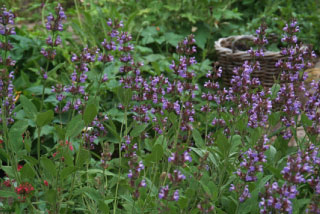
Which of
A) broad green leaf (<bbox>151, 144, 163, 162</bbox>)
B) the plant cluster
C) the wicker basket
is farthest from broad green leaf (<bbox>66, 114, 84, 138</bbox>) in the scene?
the wicker basket

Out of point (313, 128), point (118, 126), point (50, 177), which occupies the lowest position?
point (118, 126)

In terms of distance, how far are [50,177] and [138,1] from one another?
3.63 meters

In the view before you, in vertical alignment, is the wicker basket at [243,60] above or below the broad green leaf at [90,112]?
below

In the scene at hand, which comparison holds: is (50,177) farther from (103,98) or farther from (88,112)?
(103,98)

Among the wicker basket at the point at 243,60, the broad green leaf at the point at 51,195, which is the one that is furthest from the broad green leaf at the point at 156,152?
the wicker basket at the point at 243,60

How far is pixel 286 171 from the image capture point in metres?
1.53

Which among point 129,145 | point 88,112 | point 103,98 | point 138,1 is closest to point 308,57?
point 129,145

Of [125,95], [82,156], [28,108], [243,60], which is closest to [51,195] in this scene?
[82,156]

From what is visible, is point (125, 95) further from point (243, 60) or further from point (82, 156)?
point (243, 60)

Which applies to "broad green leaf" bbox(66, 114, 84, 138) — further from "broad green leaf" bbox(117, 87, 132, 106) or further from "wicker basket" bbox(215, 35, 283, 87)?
"wicker basket" bbox(215, 35, 283, 87)

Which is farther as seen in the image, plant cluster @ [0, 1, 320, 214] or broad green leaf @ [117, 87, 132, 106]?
broad green leaf @ [117, 87, 132, 106]

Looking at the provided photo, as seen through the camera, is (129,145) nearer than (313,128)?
No

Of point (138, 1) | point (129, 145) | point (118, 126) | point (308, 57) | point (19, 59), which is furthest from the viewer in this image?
point (138, 1)

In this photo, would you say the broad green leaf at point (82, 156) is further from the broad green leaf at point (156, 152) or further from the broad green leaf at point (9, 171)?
the broad green leaf at point (9, 171)
